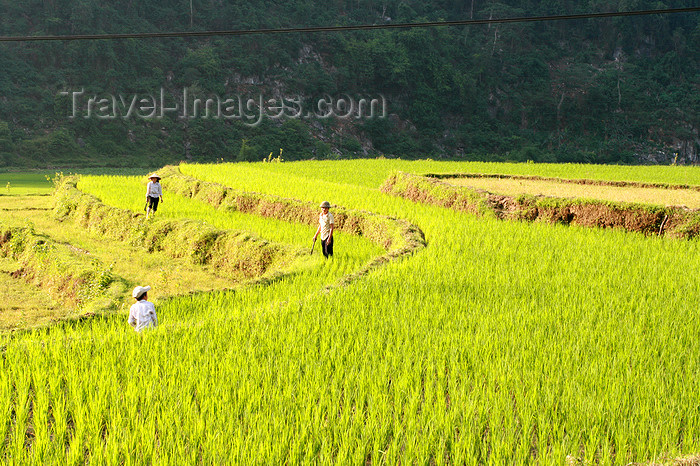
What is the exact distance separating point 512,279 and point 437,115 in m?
38.5

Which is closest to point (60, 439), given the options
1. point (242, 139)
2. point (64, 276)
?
point (64, 276)

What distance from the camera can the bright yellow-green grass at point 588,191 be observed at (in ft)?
34.6

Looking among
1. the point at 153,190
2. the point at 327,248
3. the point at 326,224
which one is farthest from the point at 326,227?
the point at 153,190

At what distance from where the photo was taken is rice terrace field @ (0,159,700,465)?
9.21 feet

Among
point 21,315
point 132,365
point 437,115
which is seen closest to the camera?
point 132,365

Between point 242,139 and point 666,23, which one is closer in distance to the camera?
point 242,139

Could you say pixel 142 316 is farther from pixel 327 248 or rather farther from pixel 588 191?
pixel 588 191

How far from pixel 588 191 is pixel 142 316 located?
10117mm

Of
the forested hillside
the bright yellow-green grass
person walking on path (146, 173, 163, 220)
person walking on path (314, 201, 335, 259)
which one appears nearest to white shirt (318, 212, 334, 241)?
person walking on path (314, 201, 335, 259)

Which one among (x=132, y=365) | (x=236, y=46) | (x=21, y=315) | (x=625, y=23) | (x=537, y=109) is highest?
(x=625, y=23)

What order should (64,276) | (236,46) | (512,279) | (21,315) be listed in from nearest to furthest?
(512,279) → (21,315) → (64,276) → (236,46)

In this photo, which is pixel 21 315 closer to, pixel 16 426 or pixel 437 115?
pixel 16 426

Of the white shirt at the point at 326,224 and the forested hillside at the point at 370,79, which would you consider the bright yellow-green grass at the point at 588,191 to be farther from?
the forested hillside at the point at 370,79

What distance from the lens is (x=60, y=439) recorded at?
281cm
